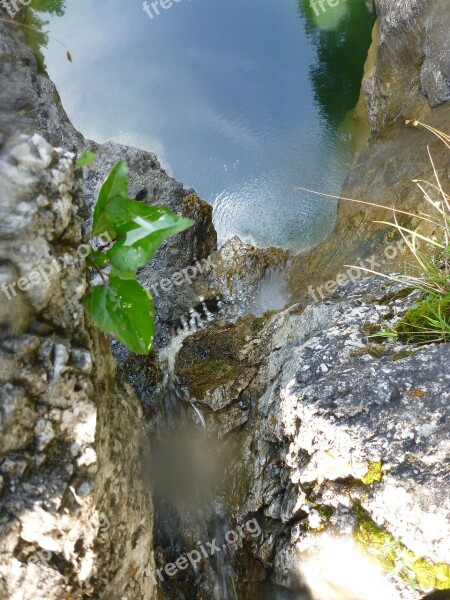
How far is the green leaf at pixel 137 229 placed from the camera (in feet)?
6.59

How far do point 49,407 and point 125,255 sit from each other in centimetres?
66

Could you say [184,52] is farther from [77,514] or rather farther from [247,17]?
[77,514]

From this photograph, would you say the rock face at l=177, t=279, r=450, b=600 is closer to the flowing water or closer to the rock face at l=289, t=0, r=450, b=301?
the rock face at l=289, t=0, r=450, b=301

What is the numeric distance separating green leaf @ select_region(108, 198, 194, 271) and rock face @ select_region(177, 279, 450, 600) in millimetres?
945

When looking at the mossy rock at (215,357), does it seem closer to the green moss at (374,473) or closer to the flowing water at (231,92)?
the green moss at (374,473)

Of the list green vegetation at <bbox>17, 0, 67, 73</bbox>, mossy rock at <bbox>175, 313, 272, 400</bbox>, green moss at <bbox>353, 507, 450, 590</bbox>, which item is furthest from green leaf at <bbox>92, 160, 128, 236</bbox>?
green vegetation at <bbox>17, 0, 67, 73</bbox>

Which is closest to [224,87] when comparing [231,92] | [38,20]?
[231,92]

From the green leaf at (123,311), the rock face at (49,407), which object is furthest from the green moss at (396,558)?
the green leaf at (123,311)

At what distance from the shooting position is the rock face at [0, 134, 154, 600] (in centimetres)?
170

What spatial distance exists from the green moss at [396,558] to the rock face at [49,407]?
3.27 ft

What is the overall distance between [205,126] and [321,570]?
250 inches

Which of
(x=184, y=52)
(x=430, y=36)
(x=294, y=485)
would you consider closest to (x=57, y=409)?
(x=294, y=485)

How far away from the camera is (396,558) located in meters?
1.93

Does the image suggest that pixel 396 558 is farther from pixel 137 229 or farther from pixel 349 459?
pixel 137 229
